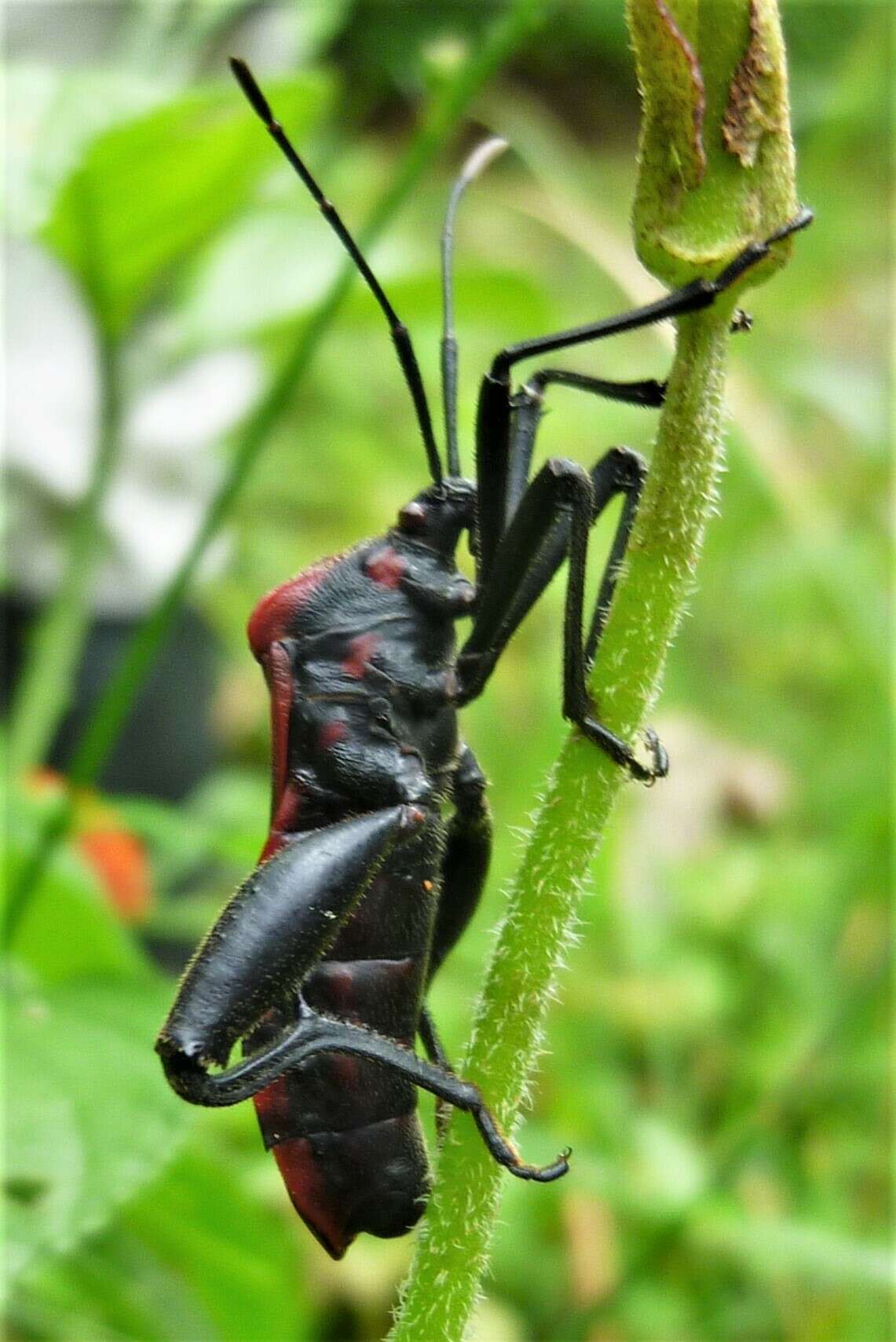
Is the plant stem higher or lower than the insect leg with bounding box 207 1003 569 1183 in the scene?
higher

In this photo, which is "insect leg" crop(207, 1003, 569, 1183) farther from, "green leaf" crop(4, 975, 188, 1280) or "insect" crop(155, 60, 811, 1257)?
"green leaf" crop(4, 975, 188, 1280)

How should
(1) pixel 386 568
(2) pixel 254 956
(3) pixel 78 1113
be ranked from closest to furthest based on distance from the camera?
(2) pixel 254 956 → (1) pixel 386 568 → (3) pixel 78 1113

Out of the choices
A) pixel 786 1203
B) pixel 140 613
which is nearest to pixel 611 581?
pixel 786 1203

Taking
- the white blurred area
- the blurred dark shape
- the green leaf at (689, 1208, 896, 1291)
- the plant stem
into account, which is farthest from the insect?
the blurred dark shape

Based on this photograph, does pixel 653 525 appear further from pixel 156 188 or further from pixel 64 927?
pixel 156 188

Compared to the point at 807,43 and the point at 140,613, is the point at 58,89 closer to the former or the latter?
the point at 807,43

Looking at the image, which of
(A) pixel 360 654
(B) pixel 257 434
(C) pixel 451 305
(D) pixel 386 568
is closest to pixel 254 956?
(A) pixel 360 654

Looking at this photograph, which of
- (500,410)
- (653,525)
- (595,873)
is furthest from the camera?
(595,873)
